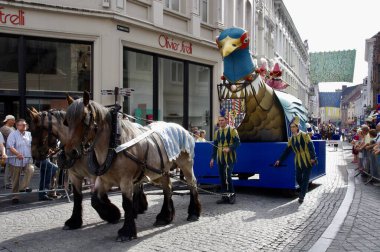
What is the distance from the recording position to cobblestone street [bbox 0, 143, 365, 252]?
5.48 metres

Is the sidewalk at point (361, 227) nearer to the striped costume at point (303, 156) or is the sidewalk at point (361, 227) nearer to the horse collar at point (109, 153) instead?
the striped costume at point (303, 156)

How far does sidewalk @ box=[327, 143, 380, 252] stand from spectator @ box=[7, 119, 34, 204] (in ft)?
21.1

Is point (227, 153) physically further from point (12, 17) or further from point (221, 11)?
point (221, 11)

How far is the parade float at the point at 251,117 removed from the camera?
8.79 m

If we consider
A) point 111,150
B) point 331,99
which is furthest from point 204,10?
point 331,99

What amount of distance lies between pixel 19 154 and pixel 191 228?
4400mm

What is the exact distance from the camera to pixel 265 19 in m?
31.4

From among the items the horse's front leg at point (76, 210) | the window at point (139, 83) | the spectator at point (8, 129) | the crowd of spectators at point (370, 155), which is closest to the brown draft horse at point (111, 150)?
the horse's front leg at point (76, 210)

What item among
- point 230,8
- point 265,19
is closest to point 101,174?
point 230,8

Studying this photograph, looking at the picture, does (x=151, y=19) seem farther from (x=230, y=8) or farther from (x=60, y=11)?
(x=230, y=8)

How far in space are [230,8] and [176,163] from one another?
16.0m

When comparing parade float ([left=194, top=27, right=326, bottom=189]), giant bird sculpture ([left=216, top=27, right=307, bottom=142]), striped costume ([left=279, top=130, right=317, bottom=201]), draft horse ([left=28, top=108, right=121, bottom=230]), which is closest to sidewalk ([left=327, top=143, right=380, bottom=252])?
striped costume ([left=279, top=130, right=317, bottom=201])

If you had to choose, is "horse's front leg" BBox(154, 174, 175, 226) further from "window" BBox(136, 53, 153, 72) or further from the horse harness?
"window" BBox(136, 53, 153, 72)

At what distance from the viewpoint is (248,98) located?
9.14 meters
